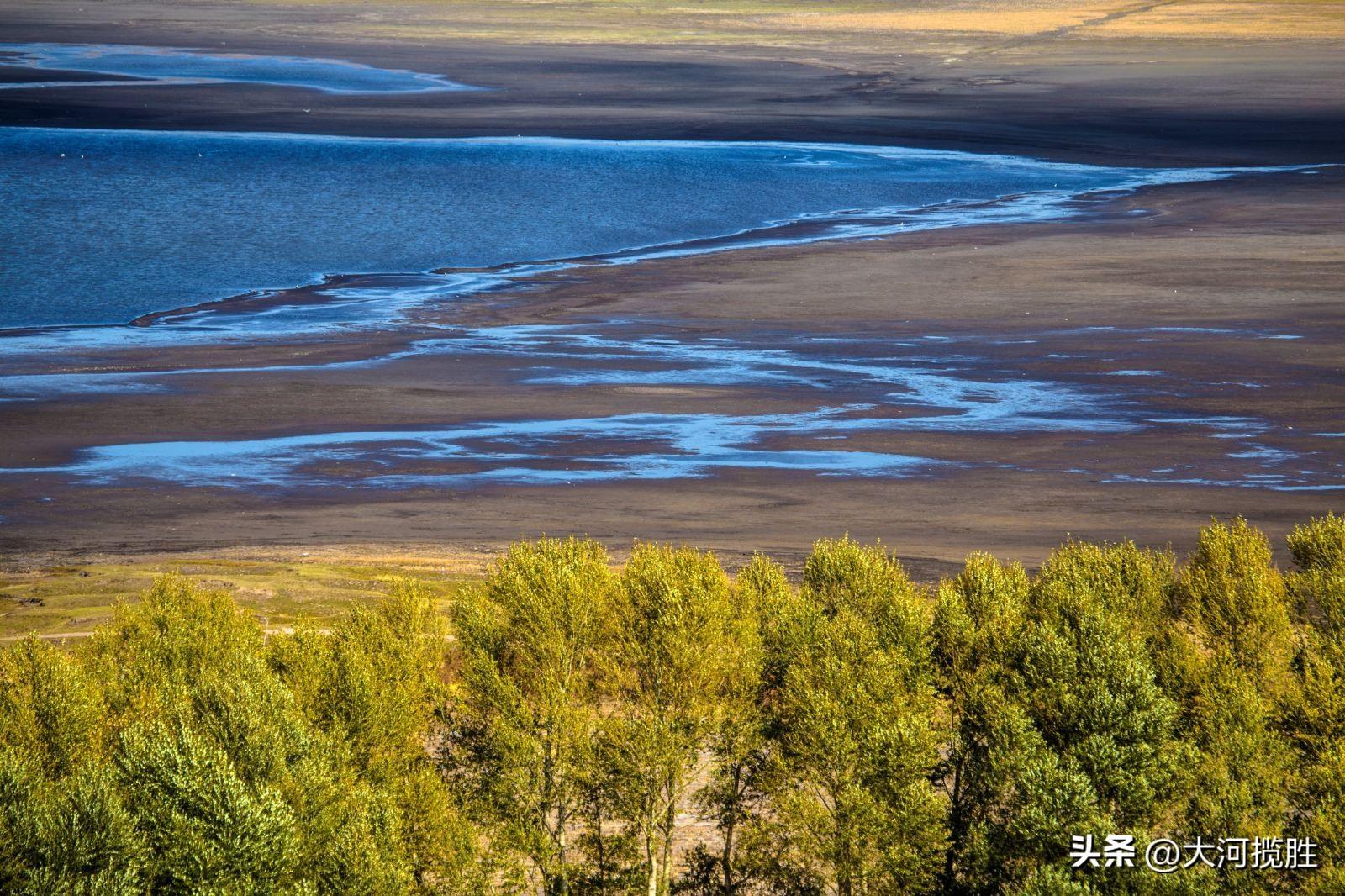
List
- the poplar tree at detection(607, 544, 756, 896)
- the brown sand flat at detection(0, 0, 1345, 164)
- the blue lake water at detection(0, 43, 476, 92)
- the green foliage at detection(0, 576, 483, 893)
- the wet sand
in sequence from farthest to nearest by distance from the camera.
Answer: the blue lake water at detection(0, 43, 476, 92) → the brown sand flat at detection(0, 0, 1345, 164) → the wet sand → the poplar tree at detection(607, 544, 756, 896) → the green foliage at detection(0, 576, 483, 893)

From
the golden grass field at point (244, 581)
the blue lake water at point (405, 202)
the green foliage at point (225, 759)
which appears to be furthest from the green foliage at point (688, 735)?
the blue lake water at point (405, 202)

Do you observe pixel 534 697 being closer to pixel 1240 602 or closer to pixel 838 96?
pixel 1240 602

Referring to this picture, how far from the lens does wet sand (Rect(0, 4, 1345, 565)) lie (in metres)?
48.8

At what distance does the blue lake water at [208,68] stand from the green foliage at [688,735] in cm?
12779

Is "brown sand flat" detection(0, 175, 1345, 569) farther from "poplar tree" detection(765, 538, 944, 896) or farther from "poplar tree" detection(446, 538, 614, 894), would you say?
"poplar tree" detection(446, 538, 614, 894)

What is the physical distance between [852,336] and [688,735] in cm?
4346

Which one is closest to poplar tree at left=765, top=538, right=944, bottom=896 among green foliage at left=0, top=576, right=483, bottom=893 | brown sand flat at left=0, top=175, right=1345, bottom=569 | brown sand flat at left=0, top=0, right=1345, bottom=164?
green foliage at left=0, top=576, right=483, bottom=893

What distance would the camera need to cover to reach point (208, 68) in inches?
6624

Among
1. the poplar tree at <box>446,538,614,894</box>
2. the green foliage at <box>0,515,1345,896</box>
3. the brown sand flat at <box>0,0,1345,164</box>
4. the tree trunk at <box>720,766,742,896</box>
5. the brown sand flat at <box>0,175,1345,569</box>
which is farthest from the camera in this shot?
the brown sand flat at <box>0,0,1345,164</box>

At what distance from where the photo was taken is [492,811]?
1270 inches

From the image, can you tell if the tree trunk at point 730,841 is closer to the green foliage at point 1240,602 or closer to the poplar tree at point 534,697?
the poplar tree at point 534,697

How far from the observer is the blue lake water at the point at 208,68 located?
515ft

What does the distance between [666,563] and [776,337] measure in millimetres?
39601

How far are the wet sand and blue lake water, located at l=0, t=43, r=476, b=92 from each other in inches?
339
